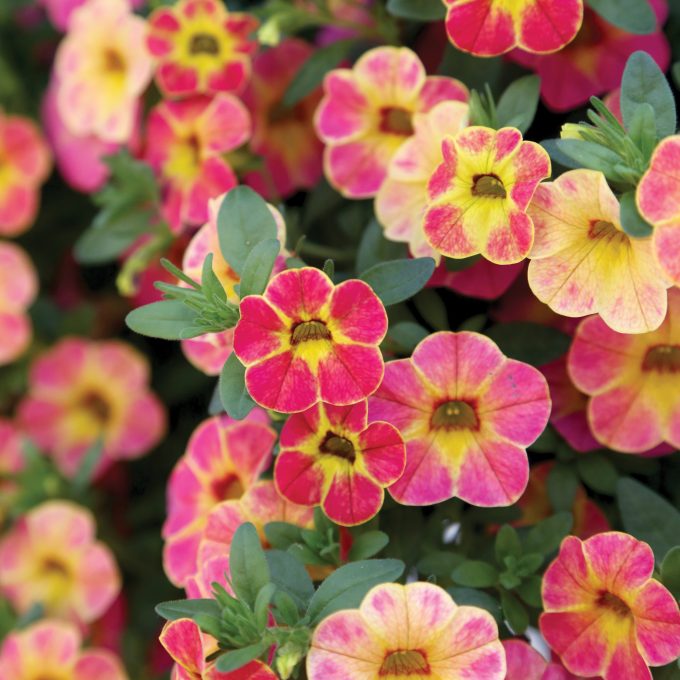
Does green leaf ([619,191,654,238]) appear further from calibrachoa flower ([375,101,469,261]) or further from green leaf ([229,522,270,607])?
green leaf ([229,522,270,607])

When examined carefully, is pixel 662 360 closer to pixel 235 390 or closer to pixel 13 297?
pixel 235 390

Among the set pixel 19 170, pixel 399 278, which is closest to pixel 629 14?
pixel 399 278

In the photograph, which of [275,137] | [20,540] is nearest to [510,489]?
[275,137]

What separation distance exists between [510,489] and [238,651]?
0.68 feet

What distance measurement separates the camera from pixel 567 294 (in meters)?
0.62

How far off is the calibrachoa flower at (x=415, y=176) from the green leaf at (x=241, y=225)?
0.35 feet

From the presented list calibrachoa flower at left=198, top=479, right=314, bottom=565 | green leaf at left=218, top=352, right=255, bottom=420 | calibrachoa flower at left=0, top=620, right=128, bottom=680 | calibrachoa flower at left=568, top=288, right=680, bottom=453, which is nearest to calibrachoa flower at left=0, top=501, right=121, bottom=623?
calibrachoa flower at left=0, top=620, right=128, bottom=680

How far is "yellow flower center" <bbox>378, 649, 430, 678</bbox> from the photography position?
2.01ft

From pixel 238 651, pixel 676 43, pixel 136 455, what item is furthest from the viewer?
pixel 136 455

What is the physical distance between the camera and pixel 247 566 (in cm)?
63

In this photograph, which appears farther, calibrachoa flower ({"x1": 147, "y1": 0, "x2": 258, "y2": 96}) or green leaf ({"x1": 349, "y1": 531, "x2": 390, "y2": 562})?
calibrachoa flower ({"x1": 147, "y1": 0, "x2": 258, "y2": 96})

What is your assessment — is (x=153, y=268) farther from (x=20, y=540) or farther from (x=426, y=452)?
(x=426, y=452)

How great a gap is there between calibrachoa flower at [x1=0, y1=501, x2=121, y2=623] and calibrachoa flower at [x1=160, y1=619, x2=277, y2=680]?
37 cm

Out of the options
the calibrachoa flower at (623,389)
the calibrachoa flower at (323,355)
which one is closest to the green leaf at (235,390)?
the calibrachoa flower at (323,355)
